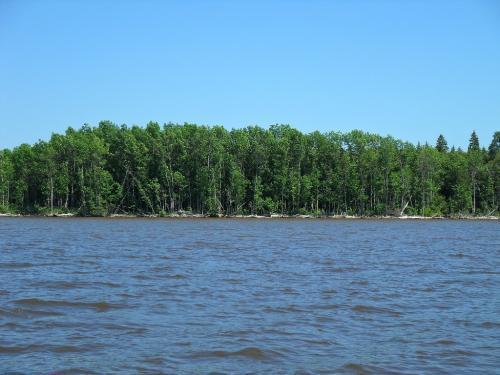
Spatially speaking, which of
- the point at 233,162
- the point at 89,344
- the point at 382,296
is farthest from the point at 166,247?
the point at 233,162

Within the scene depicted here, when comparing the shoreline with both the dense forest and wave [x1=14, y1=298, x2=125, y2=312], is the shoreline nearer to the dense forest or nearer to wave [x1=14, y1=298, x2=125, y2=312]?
the dense forest

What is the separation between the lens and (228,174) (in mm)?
99000

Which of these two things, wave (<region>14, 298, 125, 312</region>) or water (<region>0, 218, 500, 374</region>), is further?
wave (<region>14, 298, 125, 312</region>)

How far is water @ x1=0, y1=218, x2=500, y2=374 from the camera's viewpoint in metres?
9.99

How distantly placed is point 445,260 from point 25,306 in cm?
2107

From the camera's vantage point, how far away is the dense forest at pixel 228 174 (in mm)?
95562

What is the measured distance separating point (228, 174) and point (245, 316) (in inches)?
3376

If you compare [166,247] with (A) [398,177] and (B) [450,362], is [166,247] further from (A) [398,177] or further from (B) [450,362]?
(A) [398,177]

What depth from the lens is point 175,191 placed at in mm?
99688

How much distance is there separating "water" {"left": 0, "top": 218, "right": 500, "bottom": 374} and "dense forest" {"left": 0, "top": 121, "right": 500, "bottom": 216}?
233 feet

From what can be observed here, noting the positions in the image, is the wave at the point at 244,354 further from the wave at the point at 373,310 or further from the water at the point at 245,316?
the wave at the point at 373,310

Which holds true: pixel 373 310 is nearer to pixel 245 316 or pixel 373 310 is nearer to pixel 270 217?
pixel 245 316

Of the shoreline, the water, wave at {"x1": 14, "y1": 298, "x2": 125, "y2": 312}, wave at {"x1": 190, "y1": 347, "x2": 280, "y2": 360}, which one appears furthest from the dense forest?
wave at {"x1": 190, "y1": 347, "x2": 280, "y2": 360}

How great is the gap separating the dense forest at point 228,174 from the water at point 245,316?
7101cm
